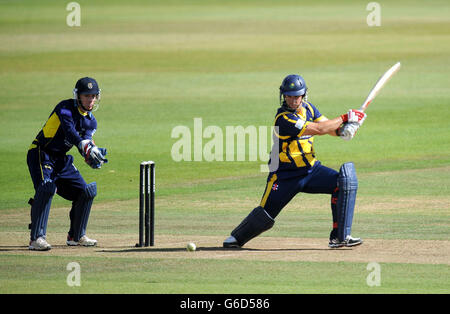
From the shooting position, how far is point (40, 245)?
36.5ft

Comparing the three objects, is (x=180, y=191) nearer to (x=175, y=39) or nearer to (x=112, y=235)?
(x=112, y=235)

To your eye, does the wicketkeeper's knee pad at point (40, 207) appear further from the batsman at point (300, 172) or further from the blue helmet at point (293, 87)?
the blue helmet at point (293, 87)

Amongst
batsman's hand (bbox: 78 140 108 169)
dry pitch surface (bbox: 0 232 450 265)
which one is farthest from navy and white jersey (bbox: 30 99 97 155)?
dry pitch surface (bbox: 0 232 450 265)

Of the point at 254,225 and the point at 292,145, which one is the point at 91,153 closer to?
the point at 254,225

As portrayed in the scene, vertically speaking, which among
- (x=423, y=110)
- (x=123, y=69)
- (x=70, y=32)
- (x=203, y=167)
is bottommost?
(x=203, y=167)

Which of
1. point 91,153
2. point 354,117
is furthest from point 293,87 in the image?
point 91,153

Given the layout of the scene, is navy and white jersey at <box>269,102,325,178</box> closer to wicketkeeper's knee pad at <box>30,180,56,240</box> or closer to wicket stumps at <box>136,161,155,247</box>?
wicket stumps at <box>136,161,155,247</box>

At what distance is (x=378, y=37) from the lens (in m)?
42.9

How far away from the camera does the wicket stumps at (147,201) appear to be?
11258mm

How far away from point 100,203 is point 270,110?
11467 mm

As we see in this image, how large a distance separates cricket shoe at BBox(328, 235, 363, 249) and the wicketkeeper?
2.68 m

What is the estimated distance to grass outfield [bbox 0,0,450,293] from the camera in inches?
393

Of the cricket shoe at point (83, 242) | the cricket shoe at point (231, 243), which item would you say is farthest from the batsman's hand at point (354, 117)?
the cricket shoe at point (83, 242)

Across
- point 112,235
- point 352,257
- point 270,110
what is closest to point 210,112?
point 270,110
